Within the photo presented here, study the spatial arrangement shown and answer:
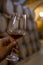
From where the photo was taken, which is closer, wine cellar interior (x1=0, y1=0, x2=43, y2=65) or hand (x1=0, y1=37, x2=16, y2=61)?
hand (x1=0, y1=37, x2=16, y2=61)

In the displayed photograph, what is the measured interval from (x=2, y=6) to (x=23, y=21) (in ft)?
2.19

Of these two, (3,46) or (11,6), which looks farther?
(11,6)

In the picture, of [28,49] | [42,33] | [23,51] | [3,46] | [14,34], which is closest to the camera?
[3,46]

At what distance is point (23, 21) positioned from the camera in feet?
3.43

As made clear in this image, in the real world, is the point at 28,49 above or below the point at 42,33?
above

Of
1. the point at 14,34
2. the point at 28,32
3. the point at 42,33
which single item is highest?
the point at 14,34

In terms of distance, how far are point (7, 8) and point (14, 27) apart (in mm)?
784

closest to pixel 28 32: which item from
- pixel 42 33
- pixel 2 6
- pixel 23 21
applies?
pixel 2 6

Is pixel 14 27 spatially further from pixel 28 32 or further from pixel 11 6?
pixel 28 32

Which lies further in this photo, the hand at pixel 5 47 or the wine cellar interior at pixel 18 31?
the wine cellar interior at pixel 18 31

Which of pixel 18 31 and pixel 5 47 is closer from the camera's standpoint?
pixel 5 47

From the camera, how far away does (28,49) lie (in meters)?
2.22

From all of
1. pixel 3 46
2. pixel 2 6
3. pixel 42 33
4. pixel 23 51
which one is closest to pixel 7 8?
pixel 2 6

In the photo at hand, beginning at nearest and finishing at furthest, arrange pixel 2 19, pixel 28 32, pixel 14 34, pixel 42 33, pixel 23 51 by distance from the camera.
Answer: pixel 14 34
pixel 2 19
pixel 23 51
pixel 28 32
pixel 42 33
